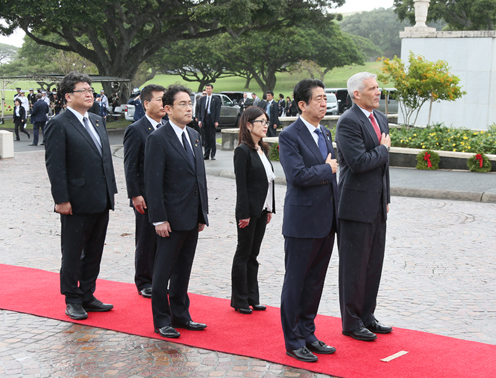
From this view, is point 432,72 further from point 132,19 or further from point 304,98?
point 132,19

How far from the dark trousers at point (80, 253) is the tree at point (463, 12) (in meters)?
44.2

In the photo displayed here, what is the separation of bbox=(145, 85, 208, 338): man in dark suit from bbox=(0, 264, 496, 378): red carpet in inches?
12.5

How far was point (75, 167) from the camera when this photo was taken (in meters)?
5.20

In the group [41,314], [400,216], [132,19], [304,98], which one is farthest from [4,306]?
[132,19]

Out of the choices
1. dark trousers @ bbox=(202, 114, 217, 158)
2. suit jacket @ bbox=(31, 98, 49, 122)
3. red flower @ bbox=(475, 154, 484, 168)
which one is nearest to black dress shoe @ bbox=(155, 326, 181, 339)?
red flower @ bbox=(475, 154, 484, 168)

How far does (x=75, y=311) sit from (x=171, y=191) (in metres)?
1.38

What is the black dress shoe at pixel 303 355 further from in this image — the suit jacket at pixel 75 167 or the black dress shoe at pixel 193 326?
the suit jacket at pixel 75 167

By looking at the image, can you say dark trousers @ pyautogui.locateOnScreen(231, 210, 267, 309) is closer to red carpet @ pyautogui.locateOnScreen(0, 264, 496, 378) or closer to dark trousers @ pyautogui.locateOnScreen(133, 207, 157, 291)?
red carpet @ pyautogui.locateOnScreen(0, 264, 496, 378)

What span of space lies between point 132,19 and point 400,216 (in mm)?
24969

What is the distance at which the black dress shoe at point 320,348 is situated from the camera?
4344 millimetres

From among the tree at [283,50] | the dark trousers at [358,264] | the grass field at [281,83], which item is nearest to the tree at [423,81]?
the dark trousers at [358,264]

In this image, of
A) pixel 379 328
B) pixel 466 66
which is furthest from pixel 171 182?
pixel 466 66

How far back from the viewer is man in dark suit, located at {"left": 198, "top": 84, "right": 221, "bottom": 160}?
16.9 m

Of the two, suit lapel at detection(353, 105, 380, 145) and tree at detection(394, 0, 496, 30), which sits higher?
tree at detection(394, 0, 496, 30)
